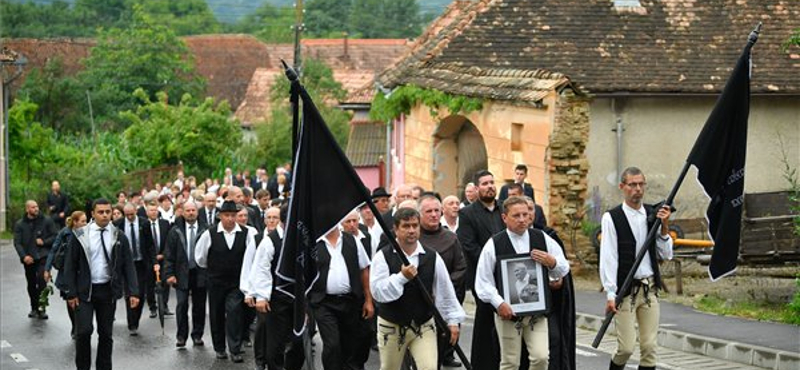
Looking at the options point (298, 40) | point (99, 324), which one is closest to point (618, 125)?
point (99, 324)

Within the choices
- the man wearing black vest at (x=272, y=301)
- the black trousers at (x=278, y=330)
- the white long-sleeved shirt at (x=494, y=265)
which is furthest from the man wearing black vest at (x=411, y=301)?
the black trousers at (x=278, y=330)

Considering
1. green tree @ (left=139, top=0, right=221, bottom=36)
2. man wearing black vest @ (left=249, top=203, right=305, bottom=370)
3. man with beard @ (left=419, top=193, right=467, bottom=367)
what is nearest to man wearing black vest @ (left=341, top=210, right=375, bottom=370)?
man with beard @ (left=419, top=193, right=467, bottom=367)

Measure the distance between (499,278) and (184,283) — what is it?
7259 mm

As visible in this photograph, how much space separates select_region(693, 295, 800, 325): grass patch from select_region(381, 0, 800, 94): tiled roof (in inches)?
256

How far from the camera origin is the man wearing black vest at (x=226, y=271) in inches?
663

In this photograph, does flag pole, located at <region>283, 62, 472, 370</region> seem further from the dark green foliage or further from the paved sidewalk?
the dark green foliage

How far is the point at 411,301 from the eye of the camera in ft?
38.1

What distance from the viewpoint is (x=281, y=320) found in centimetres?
1477

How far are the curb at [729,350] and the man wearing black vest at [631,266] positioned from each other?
301cm

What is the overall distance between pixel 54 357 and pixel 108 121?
46.5m

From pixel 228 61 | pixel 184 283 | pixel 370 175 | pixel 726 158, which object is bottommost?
pixel 184 283

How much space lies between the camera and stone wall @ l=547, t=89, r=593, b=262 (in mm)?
25188

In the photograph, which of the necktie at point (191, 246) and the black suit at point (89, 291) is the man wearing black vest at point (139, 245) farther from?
the black suit at point (89, 291)

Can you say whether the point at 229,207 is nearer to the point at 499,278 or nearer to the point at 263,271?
the point at 263,271
